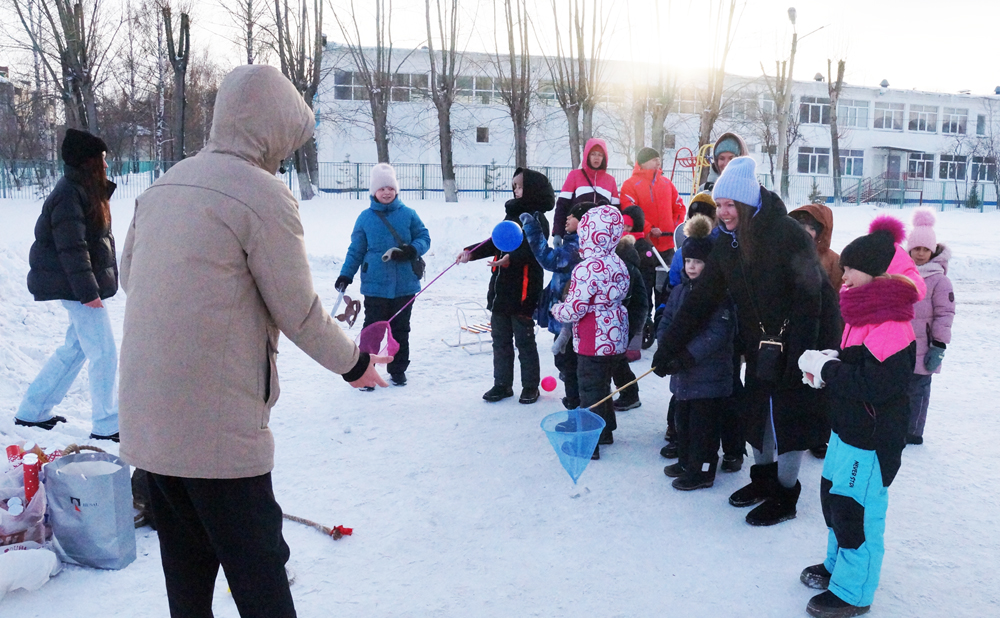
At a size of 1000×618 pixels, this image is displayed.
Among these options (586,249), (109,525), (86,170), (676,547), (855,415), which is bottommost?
(676,547)

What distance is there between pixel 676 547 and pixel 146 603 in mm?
2479

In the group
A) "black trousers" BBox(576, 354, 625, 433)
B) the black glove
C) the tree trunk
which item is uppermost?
the tree trunk

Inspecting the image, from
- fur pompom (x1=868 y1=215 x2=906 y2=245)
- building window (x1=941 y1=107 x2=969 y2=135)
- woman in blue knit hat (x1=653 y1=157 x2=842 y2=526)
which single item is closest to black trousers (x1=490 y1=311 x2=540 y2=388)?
woman in blue knit hat (x1=653 y1=157 x2=842 y2=526)

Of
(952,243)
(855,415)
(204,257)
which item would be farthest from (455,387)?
(952,243)

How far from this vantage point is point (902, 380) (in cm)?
298

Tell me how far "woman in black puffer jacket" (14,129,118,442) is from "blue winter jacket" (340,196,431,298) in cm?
199

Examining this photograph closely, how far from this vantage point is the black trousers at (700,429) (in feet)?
14.2

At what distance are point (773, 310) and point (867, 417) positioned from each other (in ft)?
3.04

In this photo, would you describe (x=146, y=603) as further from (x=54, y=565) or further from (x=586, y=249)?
(x=586, y=249)

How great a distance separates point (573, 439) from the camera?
4.04 m

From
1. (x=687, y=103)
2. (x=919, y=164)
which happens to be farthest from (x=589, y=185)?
(x=919, y=164)

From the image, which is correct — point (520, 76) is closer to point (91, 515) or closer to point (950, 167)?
point (91, 515)

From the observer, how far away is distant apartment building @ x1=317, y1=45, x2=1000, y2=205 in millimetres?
33812

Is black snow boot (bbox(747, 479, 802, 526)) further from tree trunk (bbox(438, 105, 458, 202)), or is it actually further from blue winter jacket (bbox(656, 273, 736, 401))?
tree trunk (bbox(438, 105, 458, 202))
